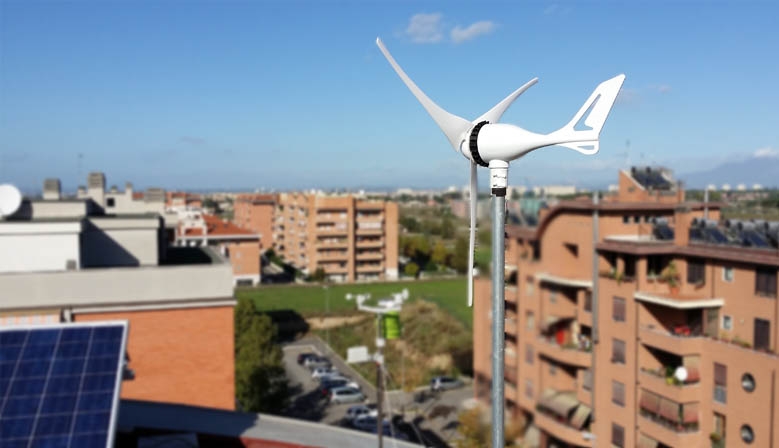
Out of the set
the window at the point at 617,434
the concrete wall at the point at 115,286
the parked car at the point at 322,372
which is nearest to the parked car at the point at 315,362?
the parked car at the point at 322,372

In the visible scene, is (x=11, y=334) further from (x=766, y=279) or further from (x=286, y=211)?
(x=286, y=211)

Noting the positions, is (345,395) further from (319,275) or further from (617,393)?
(319,275)

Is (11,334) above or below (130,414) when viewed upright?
above

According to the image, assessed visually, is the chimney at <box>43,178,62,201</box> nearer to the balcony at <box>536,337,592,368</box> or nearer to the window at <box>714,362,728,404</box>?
the balcony at <box>536,337,592,368</box>

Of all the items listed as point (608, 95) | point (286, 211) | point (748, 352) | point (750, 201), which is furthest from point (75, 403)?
point (286, 211)

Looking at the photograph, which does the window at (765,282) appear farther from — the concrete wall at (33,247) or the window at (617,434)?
the concrete wall at (33,247)

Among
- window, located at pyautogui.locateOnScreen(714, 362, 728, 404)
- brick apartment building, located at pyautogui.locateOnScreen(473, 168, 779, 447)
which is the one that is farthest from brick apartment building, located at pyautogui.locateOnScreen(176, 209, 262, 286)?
window, located at pyautogui.locateOnScreen(714, 362, 728, 404)
